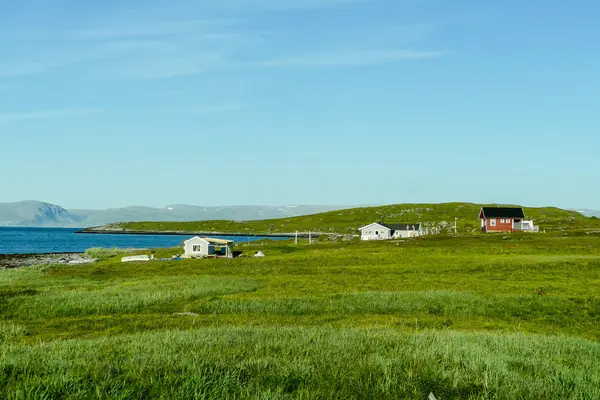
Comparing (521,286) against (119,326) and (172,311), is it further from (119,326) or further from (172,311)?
(119,326)

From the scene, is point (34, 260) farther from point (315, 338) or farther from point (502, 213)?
point (502, 213)

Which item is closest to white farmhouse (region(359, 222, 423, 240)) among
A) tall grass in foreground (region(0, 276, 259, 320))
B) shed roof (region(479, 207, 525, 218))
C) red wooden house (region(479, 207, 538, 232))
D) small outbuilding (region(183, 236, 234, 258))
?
red wooden house (region(479, 207, 538, 232))

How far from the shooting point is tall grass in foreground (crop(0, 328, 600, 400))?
40.1ft

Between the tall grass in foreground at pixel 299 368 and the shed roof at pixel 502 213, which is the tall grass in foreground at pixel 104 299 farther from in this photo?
the shed roof at pixel 502 213

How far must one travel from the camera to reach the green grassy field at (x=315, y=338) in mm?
13023

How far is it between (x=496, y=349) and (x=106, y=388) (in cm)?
1258

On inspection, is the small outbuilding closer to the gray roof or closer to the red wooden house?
the gray roof

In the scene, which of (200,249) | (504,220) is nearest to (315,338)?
(200,249)

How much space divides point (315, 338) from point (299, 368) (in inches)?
219

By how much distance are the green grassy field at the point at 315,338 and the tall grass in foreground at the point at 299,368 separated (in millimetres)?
53

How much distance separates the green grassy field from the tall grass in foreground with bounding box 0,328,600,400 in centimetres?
5

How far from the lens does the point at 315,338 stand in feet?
65.2

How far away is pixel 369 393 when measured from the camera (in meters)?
12.8

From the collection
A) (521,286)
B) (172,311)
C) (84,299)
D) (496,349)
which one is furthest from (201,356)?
(521,286)
